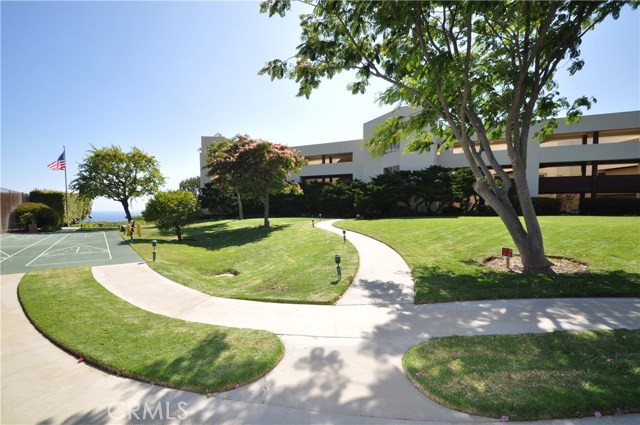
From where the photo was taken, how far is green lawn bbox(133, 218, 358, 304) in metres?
8.56

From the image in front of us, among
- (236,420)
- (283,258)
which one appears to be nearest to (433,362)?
(236,420)

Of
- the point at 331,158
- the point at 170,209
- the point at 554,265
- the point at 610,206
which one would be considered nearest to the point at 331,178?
the point at 331,158

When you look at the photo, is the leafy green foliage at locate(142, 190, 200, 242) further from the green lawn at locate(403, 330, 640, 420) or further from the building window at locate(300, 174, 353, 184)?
the green lawn at locate(403, 330, 640, 420)

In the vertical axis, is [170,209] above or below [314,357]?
above

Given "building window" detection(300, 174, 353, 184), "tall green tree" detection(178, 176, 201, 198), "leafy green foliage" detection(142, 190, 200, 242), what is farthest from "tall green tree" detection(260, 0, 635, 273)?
"tall green tree" detection(178, 176, 201, 198)

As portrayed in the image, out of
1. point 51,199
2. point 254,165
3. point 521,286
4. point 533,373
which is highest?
point 254,165

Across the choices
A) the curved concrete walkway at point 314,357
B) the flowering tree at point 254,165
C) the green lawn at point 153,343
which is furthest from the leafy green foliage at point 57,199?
the green lawn at point 153,343

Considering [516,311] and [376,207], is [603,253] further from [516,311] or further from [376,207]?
[376,207]

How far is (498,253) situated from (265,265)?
9.88 m

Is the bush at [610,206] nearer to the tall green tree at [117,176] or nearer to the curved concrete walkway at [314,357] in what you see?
the curved concrete walkway at [314,357]

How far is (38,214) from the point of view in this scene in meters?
28.1

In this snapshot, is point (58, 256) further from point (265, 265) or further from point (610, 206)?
point (610, 206)

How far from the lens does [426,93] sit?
8.98 metres

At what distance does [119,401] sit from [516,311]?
765cm
